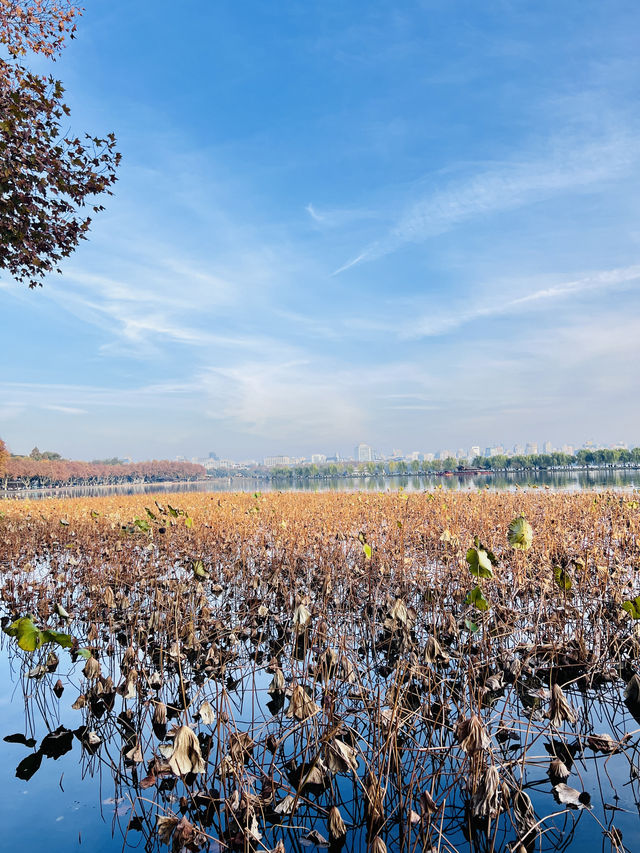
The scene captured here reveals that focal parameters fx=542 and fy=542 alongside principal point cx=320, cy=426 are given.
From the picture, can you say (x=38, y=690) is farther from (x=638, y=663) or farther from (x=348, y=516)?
(x=348, y=516)

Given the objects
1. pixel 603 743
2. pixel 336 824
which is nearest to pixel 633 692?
pixel 603 743

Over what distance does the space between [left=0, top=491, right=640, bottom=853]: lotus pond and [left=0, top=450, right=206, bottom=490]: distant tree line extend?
188 feet

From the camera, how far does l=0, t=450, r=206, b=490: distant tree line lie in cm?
10426

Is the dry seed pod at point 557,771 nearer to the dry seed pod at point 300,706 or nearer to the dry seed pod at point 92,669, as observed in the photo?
the dry seed pod at point 300,706

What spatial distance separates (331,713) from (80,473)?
505 feet

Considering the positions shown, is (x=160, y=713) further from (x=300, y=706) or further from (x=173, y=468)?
Result: (x=173, y=468)

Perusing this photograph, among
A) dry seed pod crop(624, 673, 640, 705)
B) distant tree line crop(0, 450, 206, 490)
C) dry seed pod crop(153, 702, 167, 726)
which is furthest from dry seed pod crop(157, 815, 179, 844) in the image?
distant tree line crop(0, 450, 206, 490)

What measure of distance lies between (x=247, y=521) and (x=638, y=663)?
346 inches

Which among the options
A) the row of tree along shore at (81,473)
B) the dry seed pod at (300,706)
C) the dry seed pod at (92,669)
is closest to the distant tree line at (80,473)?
the row of tree along shore at (81,473)

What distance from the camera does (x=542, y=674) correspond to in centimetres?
439

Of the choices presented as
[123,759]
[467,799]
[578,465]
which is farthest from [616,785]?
[578,465]

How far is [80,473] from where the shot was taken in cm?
14288

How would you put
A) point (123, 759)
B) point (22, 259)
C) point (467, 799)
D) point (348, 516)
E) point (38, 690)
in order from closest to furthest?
1. point (467, 799)
2. point (123, 759)
3. point (38, 690)
4. point (22, 259)
5. point (348, 516)

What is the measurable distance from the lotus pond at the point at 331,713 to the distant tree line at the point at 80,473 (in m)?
57.4
